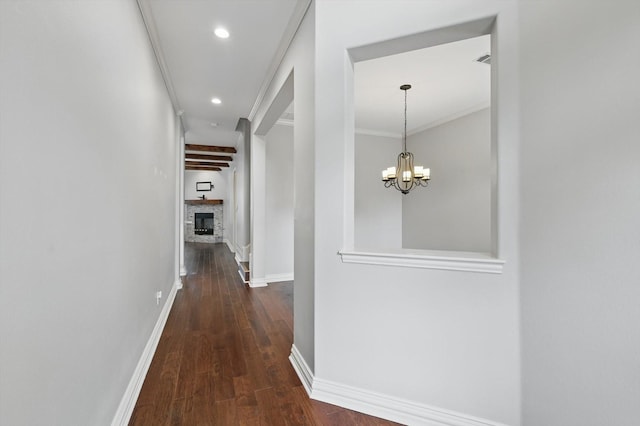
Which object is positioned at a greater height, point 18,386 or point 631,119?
point 631,119

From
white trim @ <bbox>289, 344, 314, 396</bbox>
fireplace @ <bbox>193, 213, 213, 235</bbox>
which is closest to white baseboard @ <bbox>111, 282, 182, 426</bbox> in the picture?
white trim @ <bbox>289, 344, 314, 396</bbox>

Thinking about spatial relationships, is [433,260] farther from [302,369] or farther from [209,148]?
[209,148]

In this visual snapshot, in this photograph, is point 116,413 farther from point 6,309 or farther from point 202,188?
point 202,188

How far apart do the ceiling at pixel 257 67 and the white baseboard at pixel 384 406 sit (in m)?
2.67

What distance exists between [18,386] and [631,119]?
7.60ft

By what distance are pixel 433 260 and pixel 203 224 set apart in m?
10.7

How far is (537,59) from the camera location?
1.43 metres

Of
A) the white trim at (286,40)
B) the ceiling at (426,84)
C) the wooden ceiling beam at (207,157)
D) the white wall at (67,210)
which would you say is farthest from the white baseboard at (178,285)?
the wooden ceiling beam at (207,157)

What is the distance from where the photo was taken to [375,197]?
579 centimetres

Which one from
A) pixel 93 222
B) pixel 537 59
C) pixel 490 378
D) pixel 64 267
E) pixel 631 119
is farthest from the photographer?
pixel 490 378

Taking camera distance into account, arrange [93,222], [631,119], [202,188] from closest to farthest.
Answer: [631,119]
[93,222]
[202,188]

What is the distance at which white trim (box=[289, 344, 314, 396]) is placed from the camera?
193 cm

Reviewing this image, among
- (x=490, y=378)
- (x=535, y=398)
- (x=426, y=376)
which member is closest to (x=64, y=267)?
(x=426, y=376)

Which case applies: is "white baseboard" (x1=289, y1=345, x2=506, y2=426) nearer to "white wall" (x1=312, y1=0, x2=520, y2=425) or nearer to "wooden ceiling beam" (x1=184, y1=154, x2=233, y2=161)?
"white wall" (x1=312, y1=0, x2=520, y2=425)
